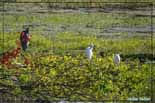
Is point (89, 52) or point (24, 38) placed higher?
point (24, 38)

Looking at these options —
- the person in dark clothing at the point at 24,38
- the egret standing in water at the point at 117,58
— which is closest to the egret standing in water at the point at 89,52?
the egret standing in water at the point at 117,58

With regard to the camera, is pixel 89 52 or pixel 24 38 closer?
pixel 89 52

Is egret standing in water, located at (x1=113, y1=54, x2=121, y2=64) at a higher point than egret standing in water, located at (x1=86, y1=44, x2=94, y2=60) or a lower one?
lower

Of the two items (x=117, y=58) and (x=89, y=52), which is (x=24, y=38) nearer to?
(x=89, y=52)

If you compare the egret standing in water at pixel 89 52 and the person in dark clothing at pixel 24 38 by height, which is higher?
the person in dark clothing at pixel 24 38

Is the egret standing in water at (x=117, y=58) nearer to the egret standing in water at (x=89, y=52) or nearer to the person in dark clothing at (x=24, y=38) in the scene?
the egret standing in water at (x=89, y=52)

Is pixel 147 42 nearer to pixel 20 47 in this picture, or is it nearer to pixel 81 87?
pixel 81 87

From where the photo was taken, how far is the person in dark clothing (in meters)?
5.86

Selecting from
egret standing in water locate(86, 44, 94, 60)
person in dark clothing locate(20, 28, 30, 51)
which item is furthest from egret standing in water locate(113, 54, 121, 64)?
person in dark clothing locate(20, 28, 30, 51)

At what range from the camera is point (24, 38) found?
590cm

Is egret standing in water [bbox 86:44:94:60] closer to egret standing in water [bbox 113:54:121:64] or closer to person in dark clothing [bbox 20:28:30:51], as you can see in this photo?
egret standing in water [bbox 113:54:121:64]

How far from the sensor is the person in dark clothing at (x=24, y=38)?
5.86 m

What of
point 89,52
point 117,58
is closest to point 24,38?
point 89,52

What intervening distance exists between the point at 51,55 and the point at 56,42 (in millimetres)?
155
